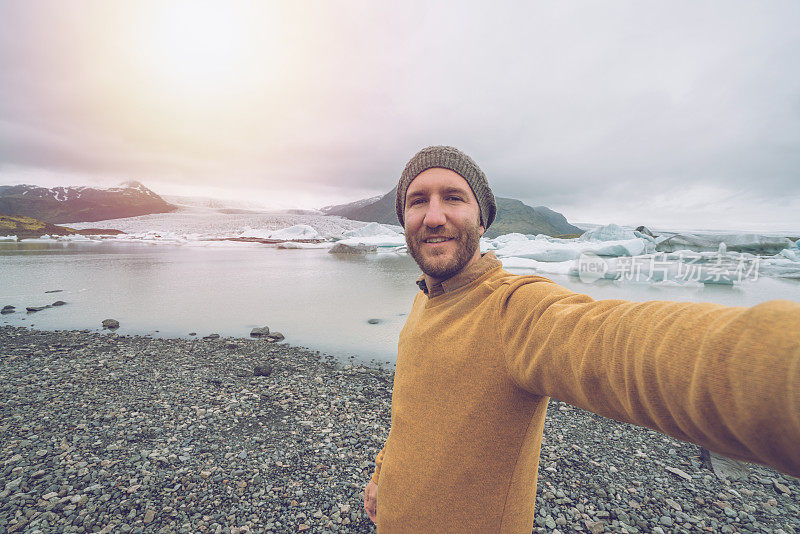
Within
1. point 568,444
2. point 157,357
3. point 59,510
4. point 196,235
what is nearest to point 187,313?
point 157,357

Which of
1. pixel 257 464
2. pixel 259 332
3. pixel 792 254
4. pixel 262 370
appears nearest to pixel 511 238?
pixel 792 254

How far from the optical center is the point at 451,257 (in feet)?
4.83

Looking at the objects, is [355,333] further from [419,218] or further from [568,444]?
[419,218]

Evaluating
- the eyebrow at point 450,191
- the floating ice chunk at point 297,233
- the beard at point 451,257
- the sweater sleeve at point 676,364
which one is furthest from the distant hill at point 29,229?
the sweater sleeve at point 676,364

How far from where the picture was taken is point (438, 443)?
131 centimetres

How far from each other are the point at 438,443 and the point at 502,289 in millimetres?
677

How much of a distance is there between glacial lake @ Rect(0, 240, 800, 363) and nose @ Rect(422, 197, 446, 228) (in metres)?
6.27

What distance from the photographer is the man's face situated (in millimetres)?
1489

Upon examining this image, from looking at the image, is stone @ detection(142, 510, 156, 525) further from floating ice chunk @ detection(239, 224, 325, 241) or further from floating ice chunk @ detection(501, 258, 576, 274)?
floating ice chunk @ detection(239, 224, 325, 241)

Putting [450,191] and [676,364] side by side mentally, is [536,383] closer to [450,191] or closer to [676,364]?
[676,364]

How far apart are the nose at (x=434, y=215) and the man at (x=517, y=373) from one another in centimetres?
1

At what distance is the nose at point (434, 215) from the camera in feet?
5.04

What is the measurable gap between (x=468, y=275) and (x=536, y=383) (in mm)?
534

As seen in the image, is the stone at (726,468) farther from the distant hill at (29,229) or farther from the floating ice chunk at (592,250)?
the distant hill at (29,229)
